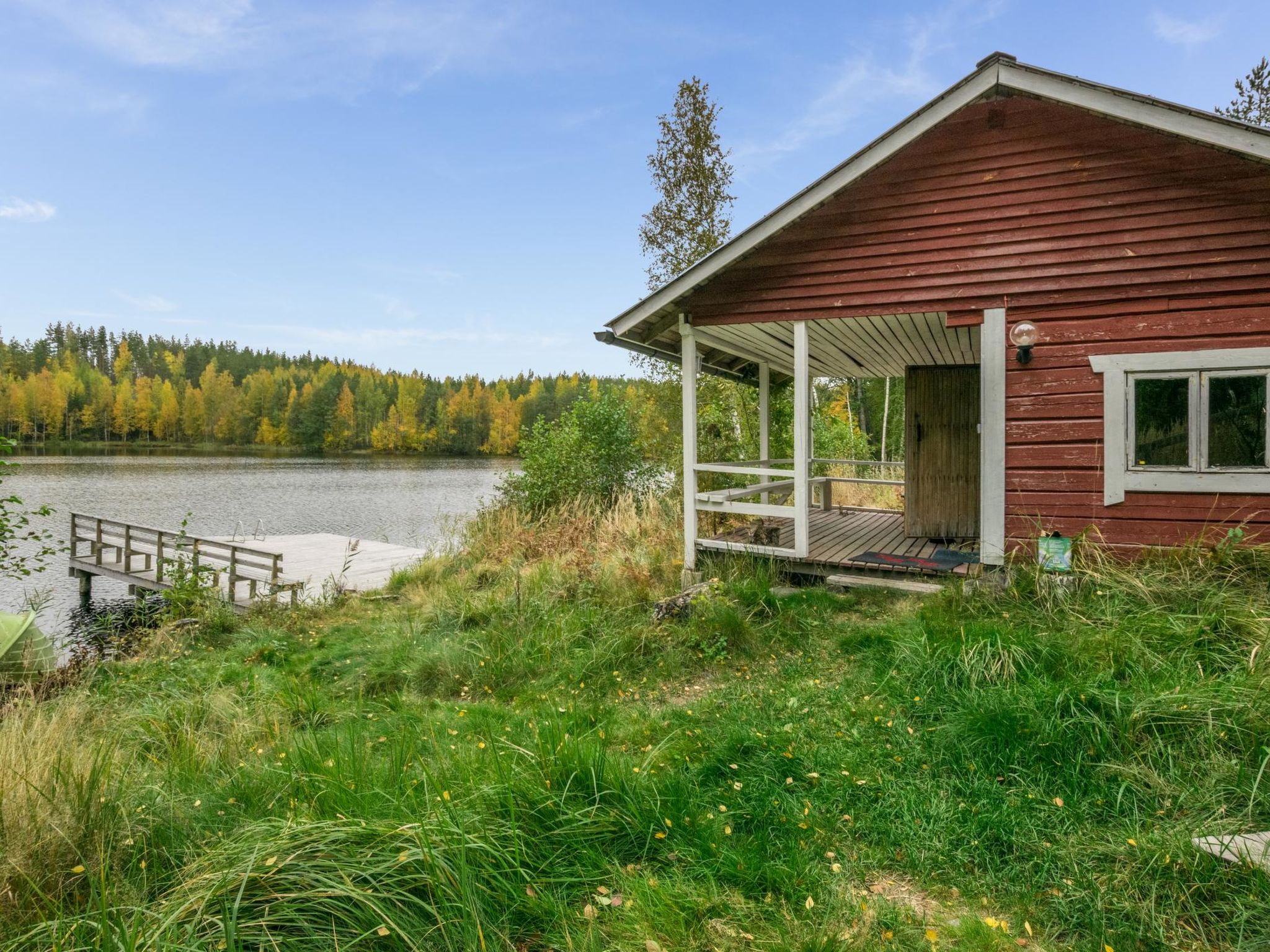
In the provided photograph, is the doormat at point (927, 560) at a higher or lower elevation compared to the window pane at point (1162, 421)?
lower

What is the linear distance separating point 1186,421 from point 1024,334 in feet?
5.20

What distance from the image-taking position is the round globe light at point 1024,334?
253 inches

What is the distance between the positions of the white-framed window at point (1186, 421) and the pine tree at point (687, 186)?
14.3m

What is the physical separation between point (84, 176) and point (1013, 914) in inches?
1837

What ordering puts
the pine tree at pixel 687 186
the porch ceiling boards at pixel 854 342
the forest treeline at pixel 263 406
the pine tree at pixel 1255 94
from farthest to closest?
the forest treeline at pixel 263 406 → the pine tree at pixel 687 186 → the pine tree at pixel 1255 94 → the porch ceiling boards at pixel 854 342

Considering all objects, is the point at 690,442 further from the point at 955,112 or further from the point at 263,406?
the point at 263,406

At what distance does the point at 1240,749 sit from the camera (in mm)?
3096

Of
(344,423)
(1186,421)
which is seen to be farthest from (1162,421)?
(344,423)

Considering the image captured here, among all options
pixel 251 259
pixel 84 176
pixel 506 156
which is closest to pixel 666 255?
pixel 506 156

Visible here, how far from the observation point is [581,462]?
15.0 metres

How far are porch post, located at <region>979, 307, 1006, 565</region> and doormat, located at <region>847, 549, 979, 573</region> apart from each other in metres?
0.48

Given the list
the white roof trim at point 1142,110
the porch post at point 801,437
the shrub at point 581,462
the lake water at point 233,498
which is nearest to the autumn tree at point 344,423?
the lake water at point 233,498

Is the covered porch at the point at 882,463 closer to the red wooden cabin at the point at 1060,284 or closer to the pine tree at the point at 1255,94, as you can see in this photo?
the red wooden cabin at the point at 1060,284

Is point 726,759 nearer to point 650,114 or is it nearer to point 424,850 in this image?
point 424,850
